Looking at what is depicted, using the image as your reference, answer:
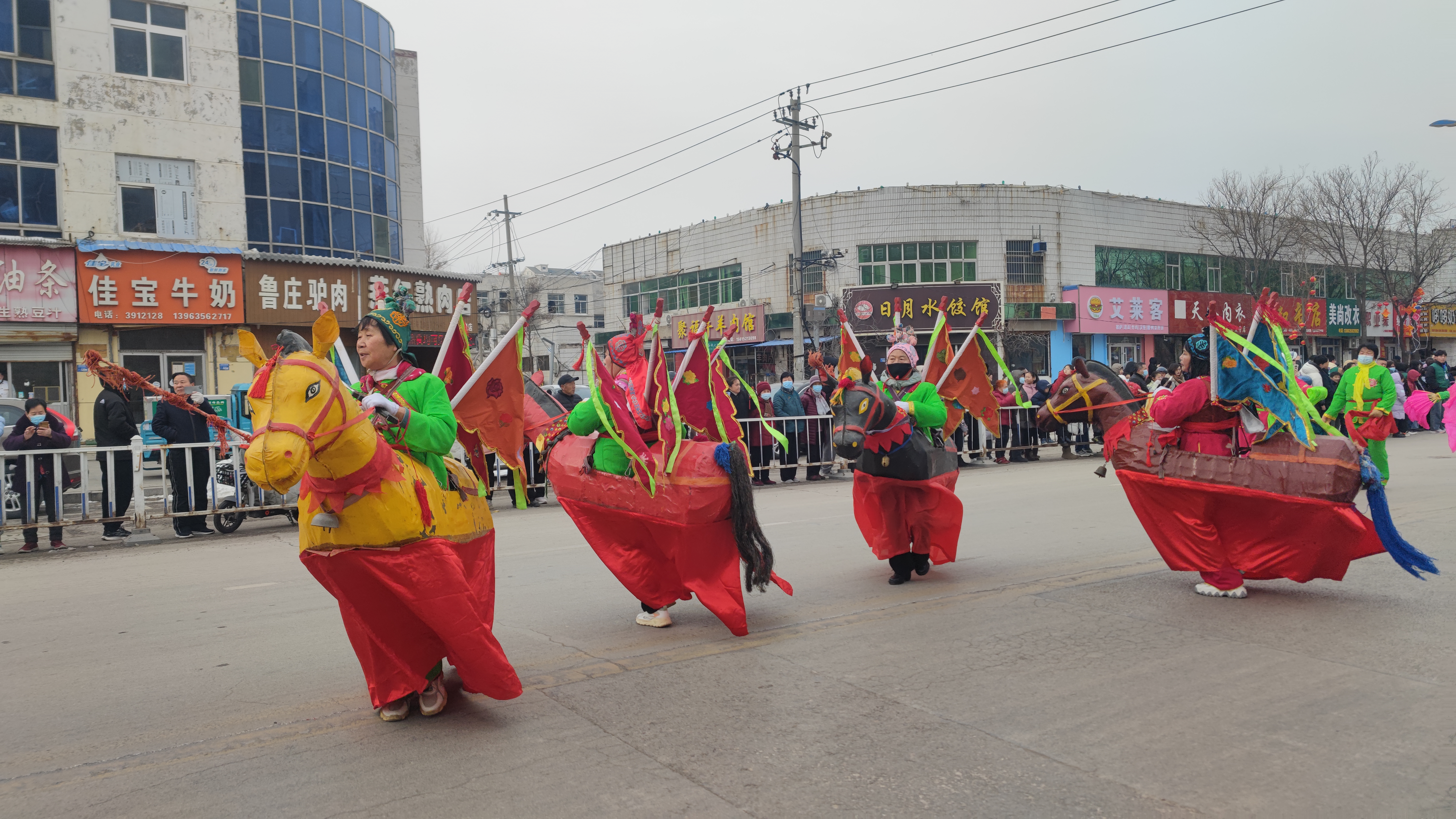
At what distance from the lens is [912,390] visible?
22.8ft

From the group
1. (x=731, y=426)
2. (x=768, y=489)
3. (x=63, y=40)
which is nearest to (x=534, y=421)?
(x=731, y=426)

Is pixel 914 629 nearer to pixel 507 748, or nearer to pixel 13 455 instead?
pixel 507 748

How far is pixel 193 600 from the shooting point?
281 inches

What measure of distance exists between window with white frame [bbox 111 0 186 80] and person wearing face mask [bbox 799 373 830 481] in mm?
15369

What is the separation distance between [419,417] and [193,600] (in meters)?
4.27

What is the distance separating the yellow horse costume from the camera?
3.41 meters

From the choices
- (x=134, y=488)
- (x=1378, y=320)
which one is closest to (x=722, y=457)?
(x=134, y=488)

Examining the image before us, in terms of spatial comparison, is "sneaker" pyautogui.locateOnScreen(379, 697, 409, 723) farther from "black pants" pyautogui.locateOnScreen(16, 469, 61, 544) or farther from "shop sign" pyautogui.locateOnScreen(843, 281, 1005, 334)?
"shop sign" pyautogui.locateOnScreen(843, 281, 1005, 334)

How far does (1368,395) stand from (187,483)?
530 inches

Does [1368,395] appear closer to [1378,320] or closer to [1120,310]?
[1120,310]

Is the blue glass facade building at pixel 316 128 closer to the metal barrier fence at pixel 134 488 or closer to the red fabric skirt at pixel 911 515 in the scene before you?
the metal barrier fence at pixel 134 488

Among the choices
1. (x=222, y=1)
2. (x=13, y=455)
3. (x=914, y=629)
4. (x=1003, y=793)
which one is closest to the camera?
(x=1003, y=793)

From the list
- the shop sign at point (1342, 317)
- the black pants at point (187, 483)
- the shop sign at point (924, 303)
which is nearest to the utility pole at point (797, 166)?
the shop sign at point (924, 303)

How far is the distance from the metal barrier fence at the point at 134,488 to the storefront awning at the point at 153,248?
9.95 metres
